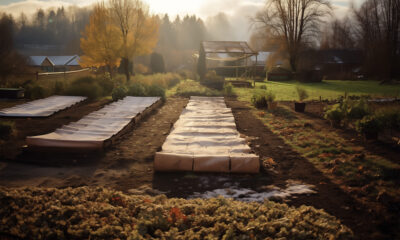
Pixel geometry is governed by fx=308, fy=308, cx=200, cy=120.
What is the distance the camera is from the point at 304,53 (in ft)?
114

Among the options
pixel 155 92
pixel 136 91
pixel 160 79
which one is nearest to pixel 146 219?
pixel 136 91

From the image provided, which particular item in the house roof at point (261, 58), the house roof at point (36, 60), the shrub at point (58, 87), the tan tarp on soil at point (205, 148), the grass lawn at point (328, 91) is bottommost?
the tan tarp on soil at point (205, 148)

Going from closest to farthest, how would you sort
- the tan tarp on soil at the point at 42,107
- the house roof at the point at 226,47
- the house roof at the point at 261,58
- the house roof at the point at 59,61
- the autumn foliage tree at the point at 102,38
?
the tan tarp on soil at the point at 42,107, the autumn foliage tree at the point at 102,38, the house roof at the point at 226,47, the house roof at the point at 261,58, the house roof at the point at 59,61

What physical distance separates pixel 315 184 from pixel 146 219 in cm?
247

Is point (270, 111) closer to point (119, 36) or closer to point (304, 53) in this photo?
point (119, 36)

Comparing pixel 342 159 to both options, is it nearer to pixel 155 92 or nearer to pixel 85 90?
pixel 155 92

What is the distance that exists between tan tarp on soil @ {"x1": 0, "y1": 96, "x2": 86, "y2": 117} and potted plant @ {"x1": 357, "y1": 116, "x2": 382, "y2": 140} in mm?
8094

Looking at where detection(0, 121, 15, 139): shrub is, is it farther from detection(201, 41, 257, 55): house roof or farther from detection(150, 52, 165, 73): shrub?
detection(150, 52, 165, 73): shrub

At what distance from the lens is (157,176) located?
4.54m

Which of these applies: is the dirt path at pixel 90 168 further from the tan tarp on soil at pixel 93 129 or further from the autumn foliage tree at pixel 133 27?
the autumn foliage tree at pixel 133 27

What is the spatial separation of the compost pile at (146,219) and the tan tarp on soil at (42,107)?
6397 millimetres

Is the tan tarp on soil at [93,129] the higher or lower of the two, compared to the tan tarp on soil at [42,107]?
lower

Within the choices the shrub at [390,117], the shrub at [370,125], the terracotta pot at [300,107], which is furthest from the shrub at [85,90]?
the shrub at [390,117]

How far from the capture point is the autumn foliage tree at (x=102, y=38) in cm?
1839
